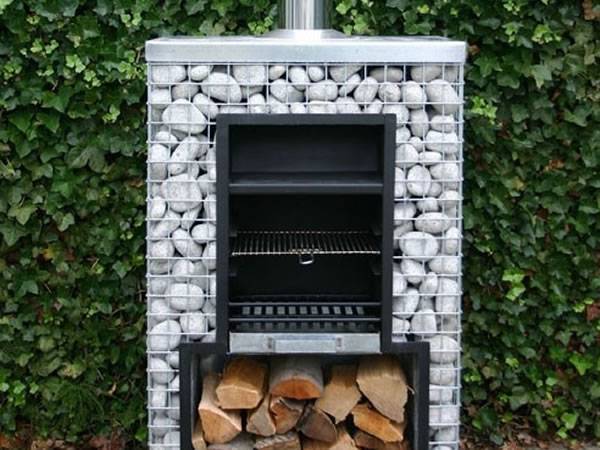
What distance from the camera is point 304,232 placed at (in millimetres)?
2562

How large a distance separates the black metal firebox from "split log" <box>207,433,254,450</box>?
281mm

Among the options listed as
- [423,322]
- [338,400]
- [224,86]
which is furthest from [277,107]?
[338,400]

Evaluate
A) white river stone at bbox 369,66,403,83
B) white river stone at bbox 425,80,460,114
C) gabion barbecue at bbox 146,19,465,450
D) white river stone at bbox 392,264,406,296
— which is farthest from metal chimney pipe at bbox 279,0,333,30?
white river stone at bbox 392,264,406,296

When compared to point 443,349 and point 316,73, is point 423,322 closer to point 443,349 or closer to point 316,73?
point 443,349

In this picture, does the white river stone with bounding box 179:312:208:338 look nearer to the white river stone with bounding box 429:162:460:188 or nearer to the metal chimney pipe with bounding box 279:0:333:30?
the white river stone with bounding box 429:162:460:188

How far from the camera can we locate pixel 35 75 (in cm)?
287

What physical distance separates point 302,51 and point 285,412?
36.4 inches

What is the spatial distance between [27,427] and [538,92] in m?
2.00

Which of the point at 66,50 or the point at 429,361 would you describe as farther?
the point at 66,50

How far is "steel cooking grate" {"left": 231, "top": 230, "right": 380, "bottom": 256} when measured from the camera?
2361 millimetres

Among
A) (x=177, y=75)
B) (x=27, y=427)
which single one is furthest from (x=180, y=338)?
(x=27, y=427)

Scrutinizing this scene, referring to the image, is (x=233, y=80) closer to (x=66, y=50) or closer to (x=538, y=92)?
(x=66, y=50)

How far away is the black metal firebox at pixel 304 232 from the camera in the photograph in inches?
88.9

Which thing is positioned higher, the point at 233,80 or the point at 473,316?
the point at 233,80
